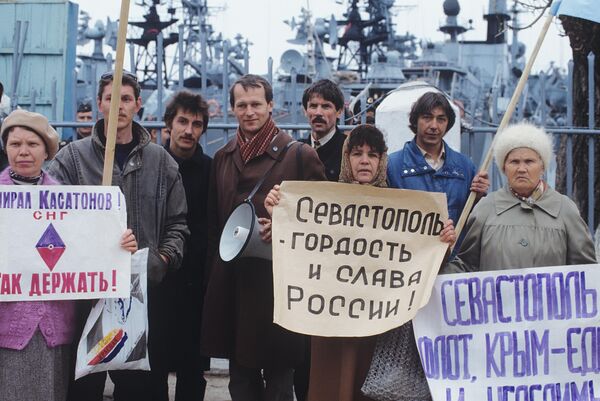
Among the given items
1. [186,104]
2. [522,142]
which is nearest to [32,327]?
[186,104]

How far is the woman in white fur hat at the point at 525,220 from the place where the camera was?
4316mm

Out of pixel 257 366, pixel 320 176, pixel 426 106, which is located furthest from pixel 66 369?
pixel 426 106

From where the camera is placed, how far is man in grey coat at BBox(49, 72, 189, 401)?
15.3 feet

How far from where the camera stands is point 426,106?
15.9 feet

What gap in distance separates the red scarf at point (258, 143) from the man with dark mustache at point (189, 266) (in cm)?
51

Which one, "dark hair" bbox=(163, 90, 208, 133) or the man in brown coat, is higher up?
"dark hair" bbox=(163, 90, 208, 133)

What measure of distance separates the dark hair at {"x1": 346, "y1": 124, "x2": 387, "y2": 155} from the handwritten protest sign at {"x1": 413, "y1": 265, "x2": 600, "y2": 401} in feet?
2.34

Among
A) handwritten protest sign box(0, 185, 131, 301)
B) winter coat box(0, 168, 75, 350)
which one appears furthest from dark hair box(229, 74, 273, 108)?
winter coat box(0, 168, 75, 350)

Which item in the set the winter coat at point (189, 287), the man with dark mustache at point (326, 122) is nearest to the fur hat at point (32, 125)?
the winter coat at point (189, 287)

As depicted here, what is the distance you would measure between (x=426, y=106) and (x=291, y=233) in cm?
107

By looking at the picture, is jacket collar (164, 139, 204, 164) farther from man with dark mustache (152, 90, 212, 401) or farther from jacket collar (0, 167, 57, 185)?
jacket collar (0, 167, 57, 185)

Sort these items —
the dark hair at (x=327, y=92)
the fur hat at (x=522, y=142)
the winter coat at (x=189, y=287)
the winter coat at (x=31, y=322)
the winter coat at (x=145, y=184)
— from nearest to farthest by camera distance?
the winter coat at (x=31, y=322), the fur hat at (x=522, y=142), the winter coat at (x=145, y=184), the winter coat at (x=189, y=287), the dark hair at (x=327, y=92)

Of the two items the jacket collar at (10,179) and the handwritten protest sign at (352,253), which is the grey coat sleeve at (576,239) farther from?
the jacket collar at (10,179)

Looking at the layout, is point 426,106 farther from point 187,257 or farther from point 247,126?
point 187,257
